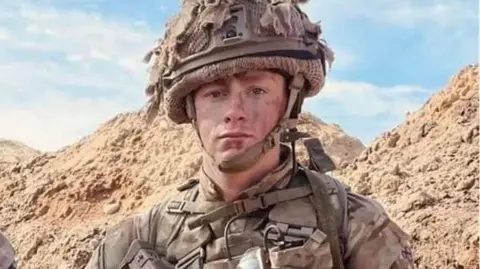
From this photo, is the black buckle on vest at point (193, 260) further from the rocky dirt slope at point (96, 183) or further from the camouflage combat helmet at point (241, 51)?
the rocky dirt slope at point (96, 183)

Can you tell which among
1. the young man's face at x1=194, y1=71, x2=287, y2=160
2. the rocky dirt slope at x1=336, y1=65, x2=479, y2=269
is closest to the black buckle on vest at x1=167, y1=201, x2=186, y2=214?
the young man's face at x1=194, y1=71, x2=287, y2=160

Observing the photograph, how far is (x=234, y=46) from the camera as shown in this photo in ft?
13.5

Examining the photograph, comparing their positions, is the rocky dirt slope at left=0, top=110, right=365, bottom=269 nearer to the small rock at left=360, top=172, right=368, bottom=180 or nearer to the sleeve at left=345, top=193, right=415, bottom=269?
the small rock at left=360, top=172, right=368, bottom=180

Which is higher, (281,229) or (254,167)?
(254,167)

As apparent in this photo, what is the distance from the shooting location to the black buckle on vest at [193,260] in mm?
4133

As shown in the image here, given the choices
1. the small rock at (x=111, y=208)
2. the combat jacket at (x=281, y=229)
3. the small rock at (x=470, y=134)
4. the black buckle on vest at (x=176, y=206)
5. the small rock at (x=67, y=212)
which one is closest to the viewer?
the combat jacket at (x=281, y=229)

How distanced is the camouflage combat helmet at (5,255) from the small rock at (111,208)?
26.5 ft

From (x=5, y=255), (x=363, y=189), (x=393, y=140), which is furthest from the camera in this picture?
(x=393, y=140)

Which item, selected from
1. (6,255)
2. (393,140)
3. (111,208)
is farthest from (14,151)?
(6,255)

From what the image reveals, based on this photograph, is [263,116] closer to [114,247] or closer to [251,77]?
[251,77]

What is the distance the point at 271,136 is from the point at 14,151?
15.9 meters

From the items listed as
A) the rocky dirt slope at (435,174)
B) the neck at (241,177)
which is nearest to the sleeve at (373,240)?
the neck at (241,177)

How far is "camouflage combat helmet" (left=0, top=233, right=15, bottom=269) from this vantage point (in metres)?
4.84

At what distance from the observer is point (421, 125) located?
1038 cm
